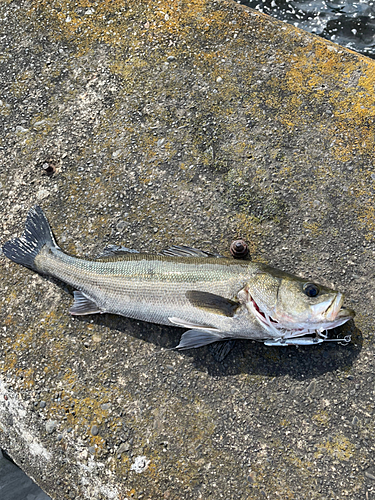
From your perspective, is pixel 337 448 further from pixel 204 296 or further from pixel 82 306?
pixel 82 306

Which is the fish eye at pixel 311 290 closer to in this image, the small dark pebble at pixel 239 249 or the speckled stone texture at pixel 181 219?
the speckled stone texture at pixel 181 219

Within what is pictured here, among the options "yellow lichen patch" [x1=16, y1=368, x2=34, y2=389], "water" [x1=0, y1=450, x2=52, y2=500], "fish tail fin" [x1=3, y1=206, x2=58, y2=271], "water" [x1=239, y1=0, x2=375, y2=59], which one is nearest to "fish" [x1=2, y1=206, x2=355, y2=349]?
"fish tail fin" [x1=3, y1=206, x2=58, y2=271]

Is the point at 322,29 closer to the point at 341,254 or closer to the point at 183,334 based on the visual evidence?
the point at 341,254

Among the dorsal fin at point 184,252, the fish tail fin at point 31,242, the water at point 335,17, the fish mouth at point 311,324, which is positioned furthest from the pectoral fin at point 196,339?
the water at point 335,17

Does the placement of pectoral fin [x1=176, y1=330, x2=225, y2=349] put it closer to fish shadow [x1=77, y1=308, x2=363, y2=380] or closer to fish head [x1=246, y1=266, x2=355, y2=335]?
fish shadow [x1=77, y1=308, x2=363, y2=380]

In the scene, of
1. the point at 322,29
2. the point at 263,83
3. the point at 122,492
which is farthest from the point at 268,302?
the point at 322,29

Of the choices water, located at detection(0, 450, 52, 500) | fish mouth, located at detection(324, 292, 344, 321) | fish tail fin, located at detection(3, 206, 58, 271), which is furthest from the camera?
water, located at detection(0, 450, 52, 500)
